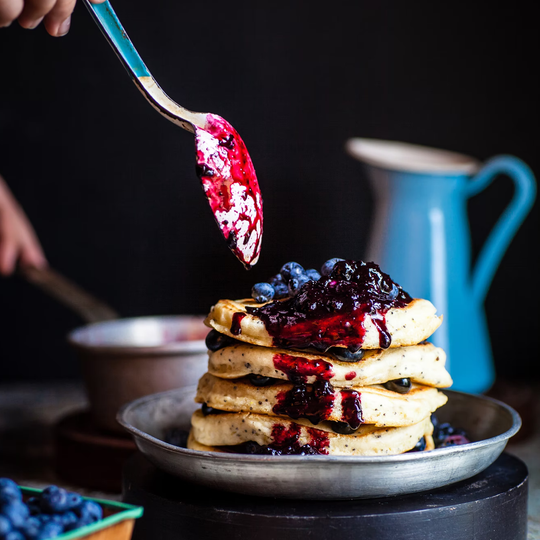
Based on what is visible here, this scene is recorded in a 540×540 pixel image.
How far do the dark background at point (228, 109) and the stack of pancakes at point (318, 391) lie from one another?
1.54 metres

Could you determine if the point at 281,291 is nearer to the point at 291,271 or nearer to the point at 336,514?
the point at 291,271

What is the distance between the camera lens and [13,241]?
8.33 feet

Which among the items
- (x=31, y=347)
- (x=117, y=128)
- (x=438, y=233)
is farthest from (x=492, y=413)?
(x=31, y=347)

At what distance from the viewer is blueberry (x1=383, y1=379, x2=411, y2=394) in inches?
43.7

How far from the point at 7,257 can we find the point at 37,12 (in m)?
1.45

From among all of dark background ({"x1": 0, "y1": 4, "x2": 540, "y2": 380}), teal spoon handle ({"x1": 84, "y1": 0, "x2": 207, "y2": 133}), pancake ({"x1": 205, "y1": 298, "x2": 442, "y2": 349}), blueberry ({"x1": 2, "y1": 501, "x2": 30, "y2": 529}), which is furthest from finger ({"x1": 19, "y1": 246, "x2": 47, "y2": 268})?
blueberry ({"x1": 2, "y1": 501, "x2": 30, "y2": 529})

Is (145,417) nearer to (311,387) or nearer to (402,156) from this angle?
(311,387)

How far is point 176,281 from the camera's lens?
2.85 m

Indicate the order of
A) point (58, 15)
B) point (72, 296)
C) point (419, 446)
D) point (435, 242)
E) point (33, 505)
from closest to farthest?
point (33, 505)
point (419, 446)
point (58, 15)
point (435, 242)
point (72, 296)

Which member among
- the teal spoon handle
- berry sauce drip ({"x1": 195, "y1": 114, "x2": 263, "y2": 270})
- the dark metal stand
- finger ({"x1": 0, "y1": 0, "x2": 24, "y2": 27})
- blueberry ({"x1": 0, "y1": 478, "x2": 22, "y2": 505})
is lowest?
the dark metal stand

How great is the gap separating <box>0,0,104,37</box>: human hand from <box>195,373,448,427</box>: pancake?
0.68 meters

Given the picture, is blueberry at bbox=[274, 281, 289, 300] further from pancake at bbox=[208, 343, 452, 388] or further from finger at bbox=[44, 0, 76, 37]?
finger at bbox=[44, 0, 76, 37]

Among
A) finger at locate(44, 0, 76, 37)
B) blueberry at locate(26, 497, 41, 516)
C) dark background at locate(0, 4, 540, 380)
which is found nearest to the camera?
blueberry at locate(26, 497, 41, 516)

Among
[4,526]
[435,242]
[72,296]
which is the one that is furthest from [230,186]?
[72,296]
